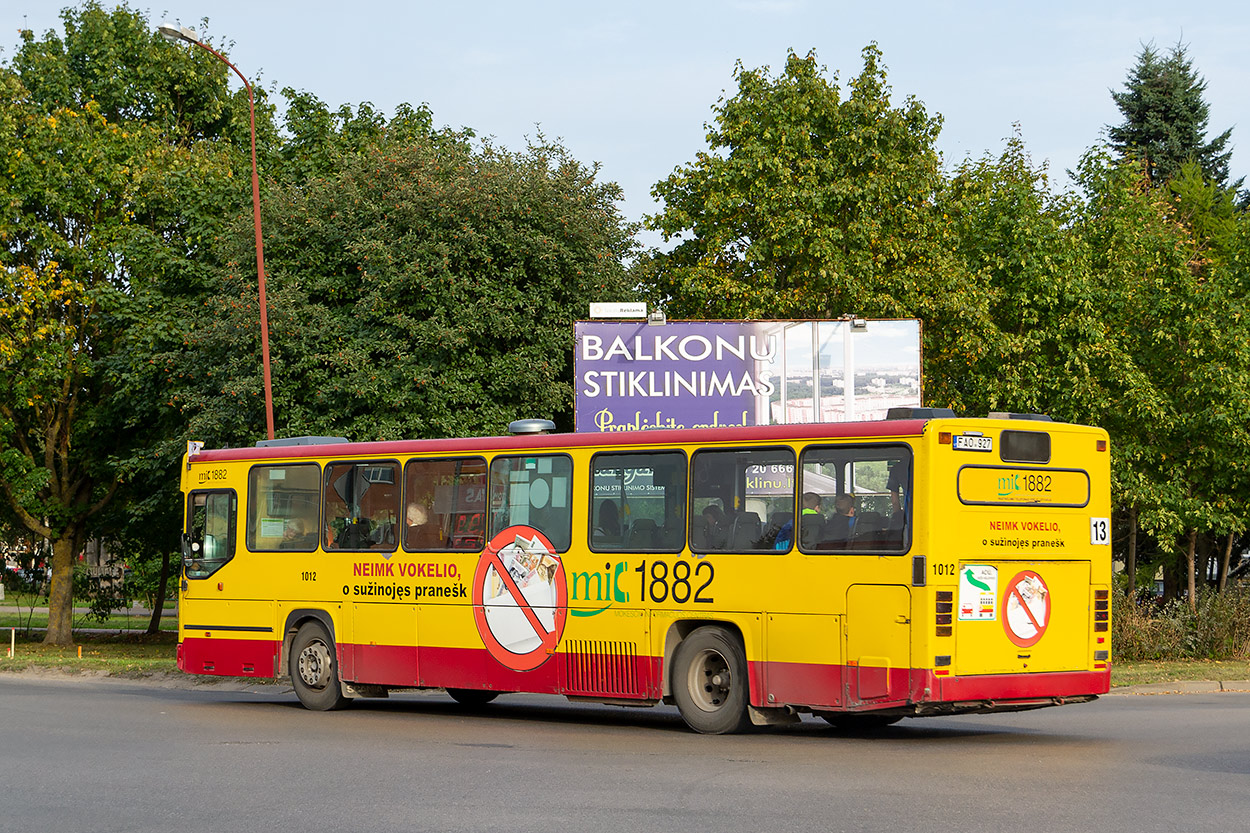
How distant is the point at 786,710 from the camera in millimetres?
14312

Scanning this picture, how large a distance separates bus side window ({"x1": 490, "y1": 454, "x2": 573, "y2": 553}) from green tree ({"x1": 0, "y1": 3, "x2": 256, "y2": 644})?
1749 centimetres

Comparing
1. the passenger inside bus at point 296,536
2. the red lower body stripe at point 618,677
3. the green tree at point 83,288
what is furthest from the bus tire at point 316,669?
the green tree at point 83,288

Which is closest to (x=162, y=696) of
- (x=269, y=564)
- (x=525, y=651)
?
(x=269, y=564)

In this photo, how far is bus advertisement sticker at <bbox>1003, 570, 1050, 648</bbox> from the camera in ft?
44.3

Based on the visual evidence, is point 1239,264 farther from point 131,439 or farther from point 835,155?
point 131,439

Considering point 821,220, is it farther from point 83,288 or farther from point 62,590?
point 62,590

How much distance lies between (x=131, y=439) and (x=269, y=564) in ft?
68.0

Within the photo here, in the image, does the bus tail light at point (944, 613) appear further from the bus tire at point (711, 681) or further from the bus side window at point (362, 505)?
the bus side window at point (362, 505)

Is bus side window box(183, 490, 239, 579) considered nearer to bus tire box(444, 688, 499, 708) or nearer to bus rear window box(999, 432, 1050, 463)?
bus tire box(444, 688, 499, 708)

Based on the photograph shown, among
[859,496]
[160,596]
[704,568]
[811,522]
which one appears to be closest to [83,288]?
[160,596]

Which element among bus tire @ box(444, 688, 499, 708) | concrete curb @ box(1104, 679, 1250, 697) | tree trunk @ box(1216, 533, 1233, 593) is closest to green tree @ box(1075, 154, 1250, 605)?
tree trunk @ box(1216, 533, 1233, 593)

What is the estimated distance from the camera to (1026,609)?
44.7ft

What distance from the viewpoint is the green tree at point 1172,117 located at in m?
53.6

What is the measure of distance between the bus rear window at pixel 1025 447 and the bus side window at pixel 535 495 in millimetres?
4612
